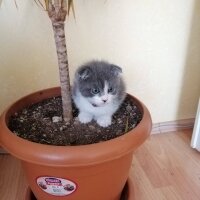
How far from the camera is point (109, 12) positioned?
3.24ft

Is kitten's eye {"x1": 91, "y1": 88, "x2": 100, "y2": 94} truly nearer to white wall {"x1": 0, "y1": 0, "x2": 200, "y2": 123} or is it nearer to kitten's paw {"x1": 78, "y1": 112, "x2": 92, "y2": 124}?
kitten's paw {"x1": 78, "y1": 112, "x2": 92, "y2": 124}

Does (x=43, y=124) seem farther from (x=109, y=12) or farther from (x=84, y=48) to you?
(x=109, y=12)

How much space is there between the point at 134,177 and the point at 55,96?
44 centimetres

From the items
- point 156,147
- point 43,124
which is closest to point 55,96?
point 43,124

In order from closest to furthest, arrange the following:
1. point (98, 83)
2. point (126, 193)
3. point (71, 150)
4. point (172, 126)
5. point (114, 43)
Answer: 1. point (71, 150)
2. point (98, 83)
3. point (126, 193)
4. point (114, 43)
5. point (172, 126)

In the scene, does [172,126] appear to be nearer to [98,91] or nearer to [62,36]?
[98,91]

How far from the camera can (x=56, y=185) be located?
2.24 feet

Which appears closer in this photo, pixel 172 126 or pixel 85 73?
pixel 85 73

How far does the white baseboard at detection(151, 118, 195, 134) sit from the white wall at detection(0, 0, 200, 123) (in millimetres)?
169

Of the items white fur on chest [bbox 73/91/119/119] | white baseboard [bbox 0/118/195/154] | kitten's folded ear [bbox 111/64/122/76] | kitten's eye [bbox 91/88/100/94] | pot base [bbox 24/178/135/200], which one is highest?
kitten's folded ear [bbox 111/64/122/76]

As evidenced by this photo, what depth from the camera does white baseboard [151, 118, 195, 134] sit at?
1.28 m

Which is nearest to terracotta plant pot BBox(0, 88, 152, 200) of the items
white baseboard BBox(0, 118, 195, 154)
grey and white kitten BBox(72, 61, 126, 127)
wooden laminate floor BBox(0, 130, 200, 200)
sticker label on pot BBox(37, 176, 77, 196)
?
sticker label on pot BBox(37, 176, 77, 196)

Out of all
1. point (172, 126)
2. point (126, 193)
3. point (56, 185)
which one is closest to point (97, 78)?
point (56, 185)

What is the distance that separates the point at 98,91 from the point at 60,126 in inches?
6.5
